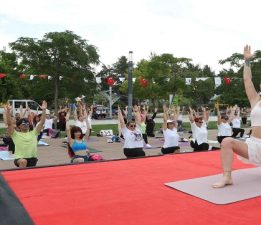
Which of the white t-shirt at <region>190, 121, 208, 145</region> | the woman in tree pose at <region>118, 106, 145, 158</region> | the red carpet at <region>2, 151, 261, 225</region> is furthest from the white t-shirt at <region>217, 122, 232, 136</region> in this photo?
the red carpet at <region>2, 151, 261, 225</region>

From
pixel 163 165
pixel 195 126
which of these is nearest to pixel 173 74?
pixel 195 126

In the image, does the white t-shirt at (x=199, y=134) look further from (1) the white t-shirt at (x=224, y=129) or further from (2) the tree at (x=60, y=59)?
(2) the tree at (x=60, y=59)

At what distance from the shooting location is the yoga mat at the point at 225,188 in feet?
10.1

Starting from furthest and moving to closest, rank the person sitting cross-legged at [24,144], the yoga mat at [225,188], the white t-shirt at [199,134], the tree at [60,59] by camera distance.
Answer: the tree at [60,59], the white t-shirt at [199,134], the person sitting cross-legged at [24,144], the yoga mat at [225,188]

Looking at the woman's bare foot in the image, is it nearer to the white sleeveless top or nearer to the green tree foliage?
the white sleeveless top

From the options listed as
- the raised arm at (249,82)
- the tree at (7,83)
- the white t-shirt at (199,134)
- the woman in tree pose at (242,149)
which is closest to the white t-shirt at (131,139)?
the white t-shirt at (199,134)

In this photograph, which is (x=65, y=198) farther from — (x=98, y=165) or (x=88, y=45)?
(x=88, y=45)

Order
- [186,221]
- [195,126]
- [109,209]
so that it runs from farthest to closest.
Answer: [195,126] < [109,209] < [186,221]

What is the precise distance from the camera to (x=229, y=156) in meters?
3.39

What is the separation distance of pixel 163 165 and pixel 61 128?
12.9 m

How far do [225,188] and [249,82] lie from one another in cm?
133

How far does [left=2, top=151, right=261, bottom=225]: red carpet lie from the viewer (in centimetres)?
263

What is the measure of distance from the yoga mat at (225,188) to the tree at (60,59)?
14.4m

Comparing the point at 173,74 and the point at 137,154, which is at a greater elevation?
the point at 173,74
